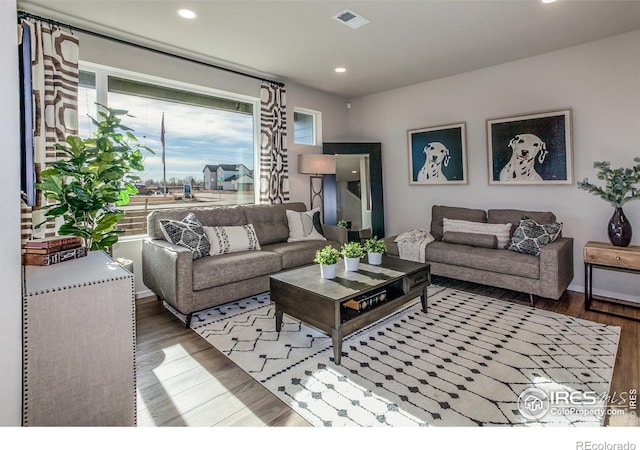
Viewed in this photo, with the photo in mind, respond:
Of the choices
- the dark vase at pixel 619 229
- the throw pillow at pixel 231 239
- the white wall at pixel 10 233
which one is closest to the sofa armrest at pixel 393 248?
the throw pillow at pixel 231 239

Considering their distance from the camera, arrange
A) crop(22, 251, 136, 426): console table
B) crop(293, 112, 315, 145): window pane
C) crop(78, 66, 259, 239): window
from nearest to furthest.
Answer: crop(22, 251, 136, 426): console table < crop(78, 66, 259, 239): window < crop(293, 112, 315, 145): window pane

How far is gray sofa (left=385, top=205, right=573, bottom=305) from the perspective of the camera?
10.2ft

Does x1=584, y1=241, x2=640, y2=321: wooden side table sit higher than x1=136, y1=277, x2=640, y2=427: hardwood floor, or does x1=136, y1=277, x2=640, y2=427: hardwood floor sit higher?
x1=584, y1=241, x2=640, y2=321: wooden side table

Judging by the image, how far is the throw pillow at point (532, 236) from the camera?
3.33m

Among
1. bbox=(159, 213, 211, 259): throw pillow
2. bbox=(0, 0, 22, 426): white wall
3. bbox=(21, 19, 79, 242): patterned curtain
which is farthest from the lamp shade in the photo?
bbox=(0, 0, 22, 426): white wall

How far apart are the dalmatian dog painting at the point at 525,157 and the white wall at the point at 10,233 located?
445cm

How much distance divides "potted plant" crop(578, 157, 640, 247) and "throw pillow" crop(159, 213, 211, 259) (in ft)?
12.3

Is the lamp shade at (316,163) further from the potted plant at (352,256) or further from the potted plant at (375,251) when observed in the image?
the potted plant at (352,256)

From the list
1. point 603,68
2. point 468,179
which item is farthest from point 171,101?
point 603,68

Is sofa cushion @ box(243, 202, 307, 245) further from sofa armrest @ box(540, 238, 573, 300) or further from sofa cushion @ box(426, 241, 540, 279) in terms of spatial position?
sofa armrest @ box(540, 238, 573, 300)

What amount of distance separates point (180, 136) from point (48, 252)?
2700mm

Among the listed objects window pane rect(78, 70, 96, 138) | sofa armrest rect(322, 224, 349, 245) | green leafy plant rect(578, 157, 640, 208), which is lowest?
sofa armrest rect(322, 224, 349, 245)

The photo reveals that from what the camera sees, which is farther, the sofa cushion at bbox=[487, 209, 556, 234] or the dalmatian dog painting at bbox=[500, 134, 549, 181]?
the dalmatian dog painting at bbox=[500, 134, 549, 181]
